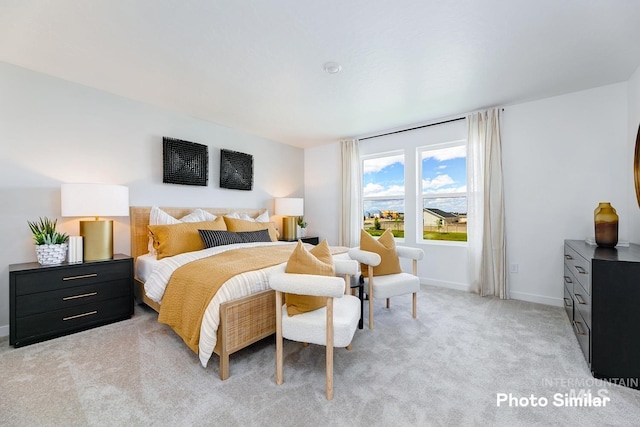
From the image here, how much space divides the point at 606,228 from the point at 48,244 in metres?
4.96

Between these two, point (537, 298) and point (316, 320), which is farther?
point (537, 298)

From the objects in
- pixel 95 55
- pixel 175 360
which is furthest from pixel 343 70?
pixel 175 360

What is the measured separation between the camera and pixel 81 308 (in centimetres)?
253

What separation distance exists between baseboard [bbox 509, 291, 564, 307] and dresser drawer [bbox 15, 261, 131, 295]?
14.8 feet

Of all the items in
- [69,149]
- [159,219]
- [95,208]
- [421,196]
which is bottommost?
[159,219]

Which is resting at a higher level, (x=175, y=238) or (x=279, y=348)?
(x=175, y=238)

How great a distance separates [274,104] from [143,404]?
10.2 feet

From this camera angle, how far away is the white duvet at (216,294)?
1.80 metres

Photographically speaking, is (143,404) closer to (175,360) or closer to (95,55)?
(175,360)

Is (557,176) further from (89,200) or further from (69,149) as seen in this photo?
(69,149)

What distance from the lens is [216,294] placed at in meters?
1.86

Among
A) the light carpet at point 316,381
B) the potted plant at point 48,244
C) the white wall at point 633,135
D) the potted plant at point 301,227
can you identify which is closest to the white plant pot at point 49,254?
the potted plant at point 48,244

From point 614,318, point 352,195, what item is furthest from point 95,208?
point 614,318

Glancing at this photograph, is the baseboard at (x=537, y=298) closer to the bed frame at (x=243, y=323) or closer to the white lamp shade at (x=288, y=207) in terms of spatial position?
the bed frame at (x=243, y=323)
